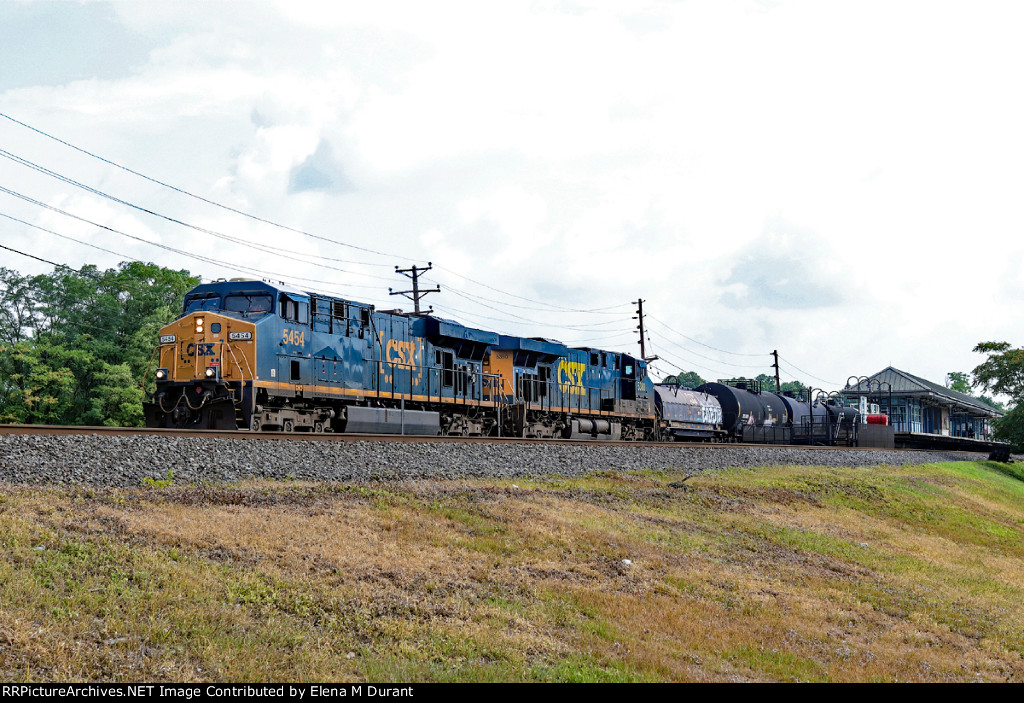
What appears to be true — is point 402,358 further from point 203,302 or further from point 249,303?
point 203,302

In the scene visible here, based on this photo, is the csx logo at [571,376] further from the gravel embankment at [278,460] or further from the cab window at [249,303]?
the cab window at [249,303]

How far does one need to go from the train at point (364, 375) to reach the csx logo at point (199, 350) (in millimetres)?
24

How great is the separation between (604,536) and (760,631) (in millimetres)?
3383

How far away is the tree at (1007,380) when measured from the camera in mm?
55281

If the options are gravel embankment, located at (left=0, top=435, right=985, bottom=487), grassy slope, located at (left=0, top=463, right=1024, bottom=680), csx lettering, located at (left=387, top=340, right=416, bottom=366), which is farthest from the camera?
csx lettering, located at (left=387, top=340, right=416, bottom=366)

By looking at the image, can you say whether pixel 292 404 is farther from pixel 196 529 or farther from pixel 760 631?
pixel 760 631

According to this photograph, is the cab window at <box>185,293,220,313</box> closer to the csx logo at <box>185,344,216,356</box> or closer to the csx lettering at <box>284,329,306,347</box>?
the csx logo at <box>185,344,216,356</box>

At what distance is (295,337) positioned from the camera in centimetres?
2138

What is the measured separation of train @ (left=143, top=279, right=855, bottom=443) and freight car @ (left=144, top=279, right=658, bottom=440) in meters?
0.03

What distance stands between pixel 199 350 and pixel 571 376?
1649 centimetres

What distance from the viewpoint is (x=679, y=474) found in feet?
73.8

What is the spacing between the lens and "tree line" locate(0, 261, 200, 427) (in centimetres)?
5119


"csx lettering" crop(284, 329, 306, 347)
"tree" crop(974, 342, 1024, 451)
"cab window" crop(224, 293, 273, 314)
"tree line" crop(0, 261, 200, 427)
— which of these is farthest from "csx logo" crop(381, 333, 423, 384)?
"tree" crop(974, 342, 1024, 451)

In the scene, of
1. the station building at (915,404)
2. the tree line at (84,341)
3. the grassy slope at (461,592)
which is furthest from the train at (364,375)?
the station building at (915,404)
